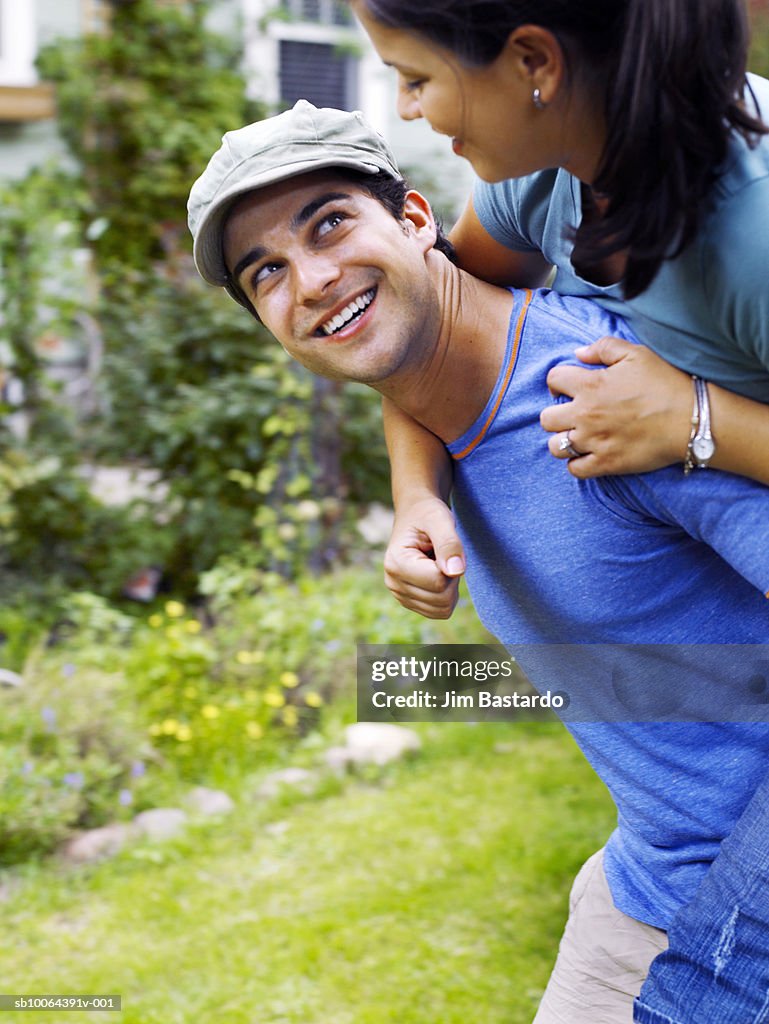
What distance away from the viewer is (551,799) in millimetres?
4395

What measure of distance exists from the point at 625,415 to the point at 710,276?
8.9 inches

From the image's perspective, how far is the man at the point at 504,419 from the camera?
1.67 m

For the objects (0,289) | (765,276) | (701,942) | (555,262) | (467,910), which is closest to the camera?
(765,276)

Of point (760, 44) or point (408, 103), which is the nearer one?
point (408, 103)

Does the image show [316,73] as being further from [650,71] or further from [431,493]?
[650,71]

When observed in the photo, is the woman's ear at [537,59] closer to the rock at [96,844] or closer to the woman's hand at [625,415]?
the woman's hand at [625,415]

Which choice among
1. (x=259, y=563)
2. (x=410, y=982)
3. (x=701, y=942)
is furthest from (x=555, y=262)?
(x=259, y=563)

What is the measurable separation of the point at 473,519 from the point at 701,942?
669mm

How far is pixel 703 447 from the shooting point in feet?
4.82

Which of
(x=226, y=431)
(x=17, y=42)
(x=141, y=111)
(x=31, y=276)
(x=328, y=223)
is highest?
(x=328, y=223)

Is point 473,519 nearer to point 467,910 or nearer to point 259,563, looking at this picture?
point 467,910

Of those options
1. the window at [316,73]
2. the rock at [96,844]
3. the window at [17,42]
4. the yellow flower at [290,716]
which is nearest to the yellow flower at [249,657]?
the yellow flower at [290,716]

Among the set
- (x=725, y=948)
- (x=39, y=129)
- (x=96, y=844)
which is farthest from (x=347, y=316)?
(x=39, y=129)

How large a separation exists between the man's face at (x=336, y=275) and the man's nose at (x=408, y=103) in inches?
13.0
